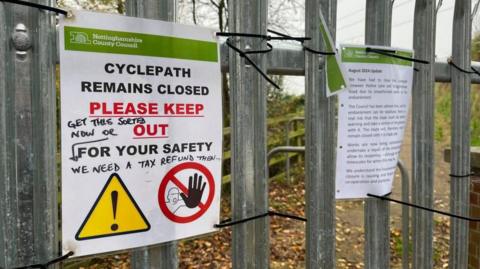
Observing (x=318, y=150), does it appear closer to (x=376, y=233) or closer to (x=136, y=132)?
(x=376, y=233)

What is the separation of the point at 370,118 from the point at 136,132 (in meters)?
0.76

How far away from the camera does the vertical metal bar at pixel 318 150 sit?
3.87 ft

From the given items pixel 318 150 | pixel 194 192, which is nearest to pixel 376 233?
pixel 318 150

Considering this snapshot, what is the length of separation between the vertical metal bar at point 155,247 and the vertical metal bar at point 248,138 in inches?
7.0

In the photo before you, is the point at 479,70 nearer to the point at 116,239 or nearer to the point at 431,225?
the point at 431,225

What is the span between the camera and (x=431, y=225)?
1.44 metres

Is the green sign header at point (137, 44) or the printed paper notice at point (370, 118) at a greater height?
the green sign header at point (137, 44)

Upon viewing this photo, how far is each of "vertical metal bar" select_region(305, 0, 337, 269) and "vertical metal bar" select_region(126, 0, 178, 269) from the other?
0.44 m

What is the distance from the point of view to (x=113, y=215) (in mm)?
901

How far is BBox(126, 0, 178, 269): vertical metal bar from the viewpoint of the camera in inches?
37.2

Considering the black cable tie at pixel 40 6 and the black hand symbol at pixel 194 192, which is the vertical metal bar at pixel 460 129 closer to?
the black hand symbol at pixel 194 192

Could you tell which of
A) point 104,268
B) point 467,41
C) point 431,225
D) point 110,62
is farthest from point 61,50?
point 104,268

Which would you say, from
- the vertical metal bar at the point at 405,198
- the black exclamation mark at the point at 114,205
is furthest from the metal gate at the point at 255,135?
the vertical metal bar at the point at 405,198

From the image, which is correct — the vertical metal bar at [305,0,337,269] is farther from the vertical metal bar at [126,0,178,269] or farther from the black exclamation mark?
the black exclamation mark
